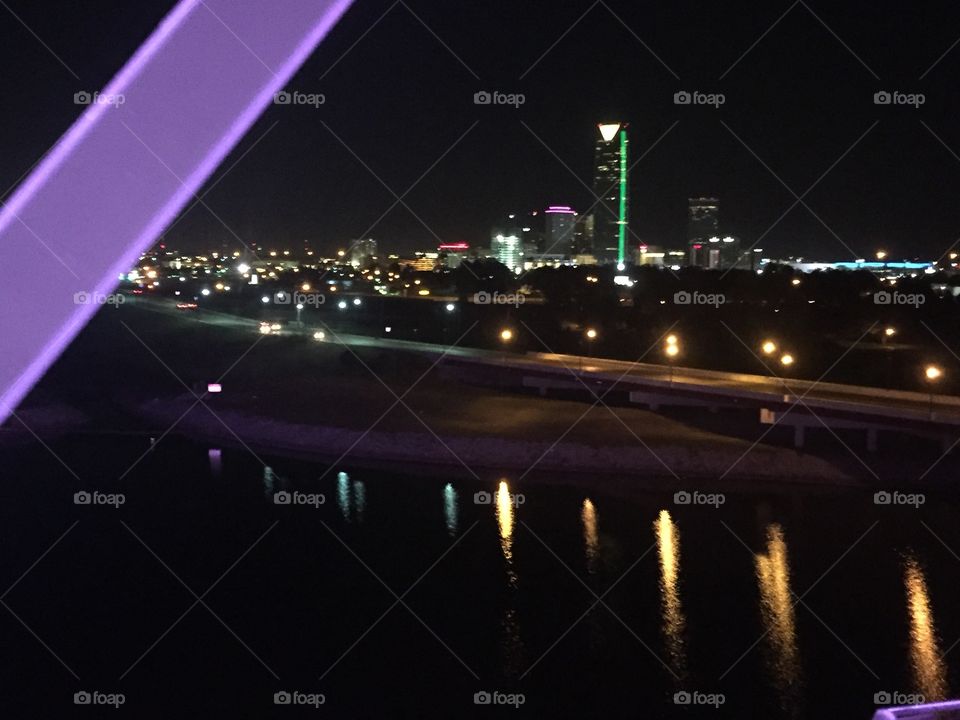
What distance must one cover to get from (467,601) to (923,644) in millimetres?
3670

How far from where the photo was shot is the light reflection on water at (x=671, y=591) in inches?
258

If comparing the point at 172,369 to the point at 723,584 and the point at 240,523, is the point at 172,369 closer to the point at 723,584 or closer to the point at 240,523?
the point at 240,523

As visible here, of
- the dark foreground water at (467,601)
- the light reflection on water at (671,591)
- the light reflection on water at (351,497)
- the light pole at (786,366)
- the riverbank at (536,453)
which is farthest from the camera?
the light pole at (786,366)

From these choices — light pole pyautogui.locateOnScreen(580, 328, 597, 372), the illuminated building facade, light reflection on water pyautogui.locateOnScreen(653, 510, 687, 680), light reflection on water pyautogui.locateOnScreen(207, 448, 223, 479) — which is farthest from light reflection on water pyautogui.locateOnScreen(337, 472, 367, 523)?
the illuminated building facade

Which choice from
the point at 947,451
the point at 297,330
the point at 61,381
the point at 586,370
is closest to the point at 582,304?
the point at 297,330

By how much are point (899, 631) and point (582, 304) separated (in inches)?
920

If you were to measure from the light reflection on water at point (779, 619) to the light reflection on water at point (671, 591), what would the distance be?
650 mm

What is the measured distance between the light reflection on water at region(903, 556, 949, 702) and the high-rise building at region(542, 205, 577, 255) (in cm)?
5574

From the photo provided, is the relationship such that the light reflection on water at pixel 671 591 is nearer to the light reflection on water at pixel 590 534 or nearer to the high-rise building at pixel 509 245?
the light reflection on water at pixel 590 534

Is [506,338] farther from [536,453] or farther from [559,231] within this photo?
[559,231]

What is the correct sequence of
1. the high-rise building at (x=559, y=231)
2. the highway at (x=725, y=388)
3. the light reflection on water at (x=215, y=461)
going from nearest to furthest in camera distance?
the highway at (x=725, y=388) → the light reflection on water at (x=215, y=461) → the high-rise building at (x=559, y=231)

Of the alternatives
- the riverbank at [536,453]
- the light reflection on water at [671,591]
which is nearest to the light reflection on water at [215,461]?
the riverbank at [536,453]

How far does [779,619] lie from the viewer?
7.26 m

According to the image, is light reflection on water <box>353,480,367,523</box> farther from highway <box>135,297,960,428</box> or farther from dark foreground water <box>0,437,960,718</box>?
highway <box>135,297,960,428</box>
